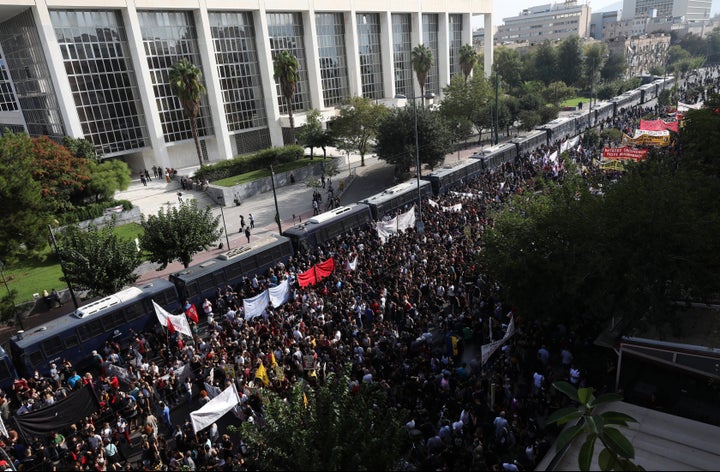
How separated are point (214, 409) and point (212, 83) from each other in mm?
48406

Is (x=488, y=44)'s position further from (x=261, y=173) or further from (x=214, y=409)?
(x=214, y=409)

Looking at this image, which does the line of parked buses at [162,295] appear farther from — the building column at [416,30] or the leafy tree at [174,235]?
Answer: the building column at [416,30]

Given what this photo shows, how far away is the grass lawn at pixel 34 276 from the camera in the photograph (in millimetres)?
27484

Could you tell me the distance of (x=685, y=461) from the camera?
9109 mm

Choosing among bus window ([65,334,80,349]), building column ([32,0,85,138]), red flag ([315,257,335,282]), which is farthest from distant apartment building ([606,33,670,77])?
bus window ([65,334,80,349])

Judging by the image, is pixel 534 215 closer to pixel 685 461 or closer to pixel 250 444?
pixel 685 461

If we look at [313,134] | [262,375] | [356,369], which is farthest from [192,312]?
[313,134]

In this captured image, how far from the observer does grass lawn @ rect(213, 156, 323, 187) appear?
1796 inches

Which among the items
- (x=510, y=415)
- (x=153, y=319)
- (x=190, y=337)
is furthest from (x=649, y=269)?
(x=153, y=319)

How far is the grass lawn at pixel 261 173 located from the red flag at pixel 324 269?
24.7 meters

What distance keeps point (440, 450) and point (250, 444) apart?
17.4ft

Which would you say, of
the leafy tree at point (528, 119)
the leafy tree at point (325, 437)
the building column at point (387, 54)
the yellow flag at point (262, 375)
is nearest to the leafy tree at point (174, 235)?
the yellow flag at point (262, 375)

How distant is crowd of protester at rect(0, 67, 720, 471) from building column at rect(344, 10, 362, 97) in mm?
50179

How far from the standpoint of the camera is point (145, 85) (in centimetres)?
4975
